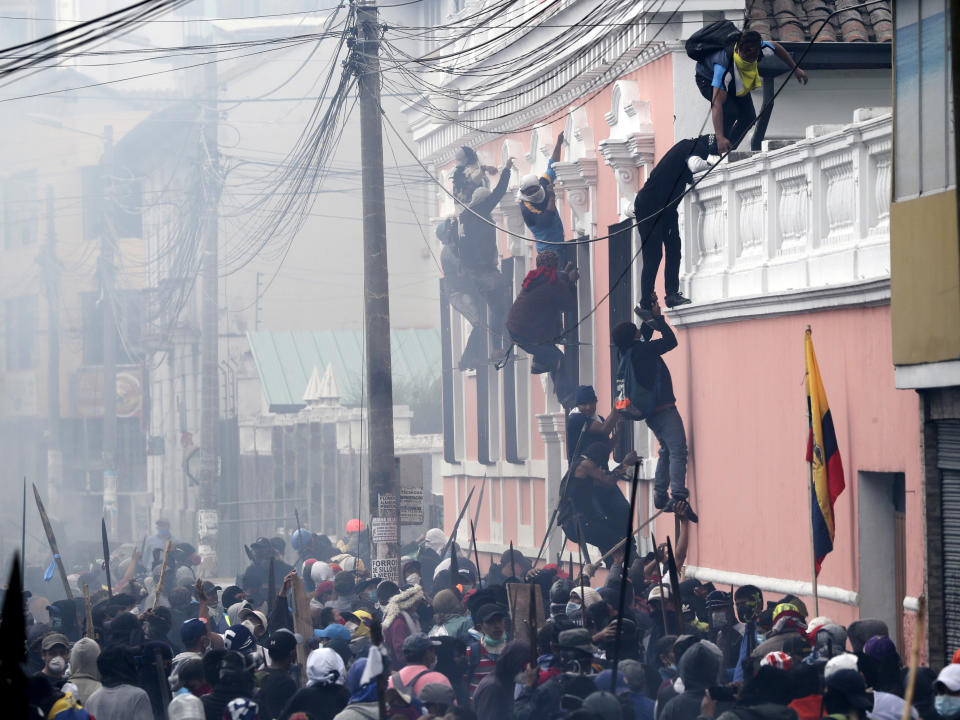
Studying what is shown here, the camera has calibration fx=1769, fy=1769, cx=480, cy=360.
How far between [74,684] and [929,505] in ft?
19.6

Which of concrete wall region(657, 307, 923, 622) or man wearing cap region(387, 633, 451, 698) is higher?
concrete wall region(657, 307, 923, 622)

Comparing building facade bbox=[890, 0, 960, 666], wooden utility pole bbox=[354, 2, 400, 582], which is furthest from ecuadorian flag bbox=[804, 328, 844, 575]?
wooden utility pole bbox=[354, 2, 400, 582]

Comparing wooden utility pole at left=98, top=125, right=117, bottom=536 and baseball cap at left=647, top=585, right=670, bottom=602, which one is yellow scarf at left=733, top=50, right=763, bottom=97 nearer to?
baseball cap at left=647, top=585, right=670, bottom=602

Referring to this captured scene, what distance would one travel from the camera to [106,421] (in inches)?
2056

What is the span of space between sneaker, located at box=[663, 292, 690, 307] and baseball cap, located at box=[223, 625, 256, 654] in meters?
7.79

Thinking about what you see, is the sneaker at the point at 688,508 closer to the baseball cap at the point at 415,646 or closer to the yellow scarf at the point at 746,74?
the yellow scarf at the point at 746,74

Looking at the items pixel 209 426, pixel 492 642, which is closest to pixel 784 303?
pixel 492 642

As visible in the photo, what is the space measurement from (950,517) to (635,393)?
6253mm

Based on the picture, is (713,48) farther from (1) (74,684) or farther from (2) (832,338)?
(1) (74,684)

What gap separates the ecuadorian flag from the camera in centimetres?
1395

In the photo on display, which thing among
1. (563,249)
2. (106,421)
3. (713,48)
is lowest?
(106,421)

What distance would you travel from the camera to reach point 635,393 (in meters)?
18.3

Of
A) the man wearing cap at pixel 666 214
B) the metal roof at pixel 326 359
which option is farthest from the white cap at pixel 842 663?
the metal roof at pixel 326 359

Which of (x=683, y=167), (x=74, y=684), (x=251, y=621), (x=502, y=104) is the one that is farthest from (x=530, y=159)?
(x=74, y=684)
